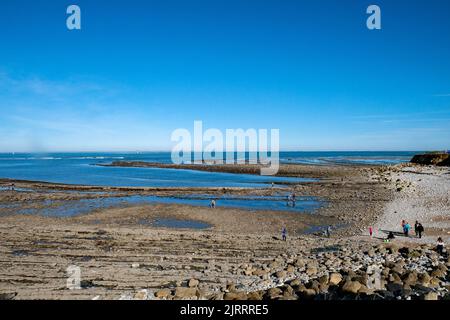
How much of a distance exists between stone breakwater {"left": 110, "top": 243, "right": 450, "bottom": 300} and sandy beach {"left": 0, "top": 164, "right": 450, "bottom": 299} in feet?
0.16

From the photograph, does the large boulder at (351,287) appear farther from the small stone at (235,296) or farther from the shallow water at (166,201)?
the shallow water at (166,201)

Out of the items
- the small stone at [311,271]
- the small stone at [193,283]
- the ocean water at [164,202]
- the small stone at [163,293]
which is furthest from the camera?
the ocean water at [164,202]

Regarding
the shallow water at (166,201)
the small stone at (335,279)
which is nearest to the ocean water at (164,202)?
the shallow water at (166,201)

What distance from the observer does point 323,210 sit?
3222cm

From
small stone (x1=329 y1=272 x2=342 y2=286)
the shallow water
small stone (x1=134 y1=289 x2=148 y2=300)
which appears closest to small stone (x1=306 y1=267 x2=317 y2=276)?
small stone (x1=329 y1=272 x2=342 y2=286)

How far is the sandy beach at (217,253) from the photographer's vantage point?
12375 millimetres

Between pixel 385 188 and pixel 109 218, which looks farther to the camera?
pixel 385 188

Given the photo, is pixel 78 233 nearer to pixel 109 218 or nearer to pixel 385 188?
pixel 109 218

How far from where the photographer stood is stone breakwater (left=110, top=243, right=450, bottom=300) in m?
11.4

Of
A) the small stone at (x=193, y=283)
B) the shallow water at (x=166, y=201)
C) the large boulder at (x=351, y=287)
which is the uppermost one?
the large boulder at (x=351, y=287)

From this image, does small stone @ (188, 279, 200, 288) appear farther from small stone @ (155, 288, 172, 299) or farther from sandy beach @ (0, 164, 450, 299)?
small stone @ (155, 288, 172, 299)

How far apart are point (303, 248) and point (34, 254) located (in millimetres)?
15133

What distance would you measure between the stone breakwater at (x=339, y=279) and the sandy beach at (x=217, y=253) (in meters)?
0.05
